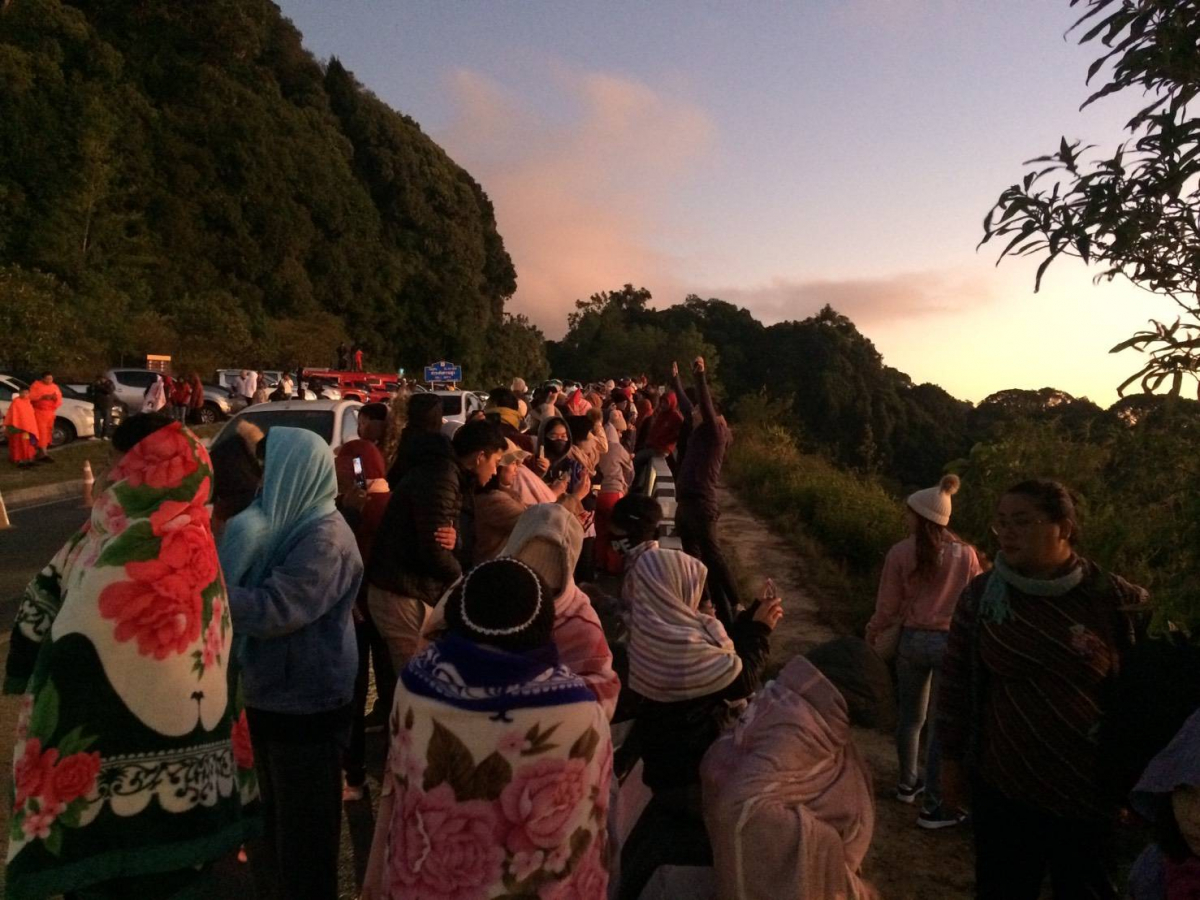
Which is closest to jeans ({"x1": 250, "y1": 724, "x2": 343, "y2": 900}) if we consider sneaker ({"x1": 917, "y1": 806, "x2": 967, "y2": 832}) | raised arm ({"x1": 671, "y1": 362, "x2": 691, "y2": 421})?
sneaker ({"x1": 917, "y1": 806, "x2": 967, "y2": 832})

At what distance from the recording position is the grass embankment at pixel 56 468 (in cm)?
1619

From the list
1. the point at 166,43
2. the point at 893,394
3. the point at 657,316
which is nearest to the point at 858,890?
the point at 166,43

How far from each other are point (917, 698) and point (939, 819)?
582 millimetres

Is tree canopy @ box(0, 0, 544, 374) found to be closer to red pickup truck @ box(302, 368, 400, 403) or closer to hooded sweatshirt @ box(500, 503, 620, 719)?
red pickup truck @ box(302, 368, 400, 403)

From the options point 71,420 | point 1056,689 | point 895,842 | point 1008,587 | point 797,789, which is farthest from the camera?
point 71,420

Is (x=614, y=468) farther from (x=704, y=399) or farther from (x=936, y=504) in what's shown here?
(x=936, y=504)

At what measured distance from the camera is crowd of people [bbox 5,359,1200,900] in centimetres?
228

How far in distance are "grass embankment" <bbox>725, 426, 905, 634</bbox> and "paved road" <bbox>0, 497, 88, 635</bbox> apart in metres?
7.46

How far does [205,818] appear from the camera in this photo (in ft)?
8.99

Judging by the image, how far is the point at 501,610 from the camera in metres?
2.24

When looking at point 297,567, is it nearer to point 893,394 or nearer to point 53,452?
point 53,452

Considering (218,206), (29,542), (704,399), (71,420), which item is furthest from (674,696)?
(218,206)

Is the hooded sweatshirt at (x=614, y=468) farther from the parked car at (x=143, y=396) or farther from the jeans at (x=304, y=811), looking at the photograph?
the parked car at (x=143, y=396)

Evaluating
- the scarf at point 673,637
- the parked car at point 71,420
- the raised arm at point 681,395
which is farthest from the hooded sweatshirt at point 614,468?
the parked car at point 71,420
